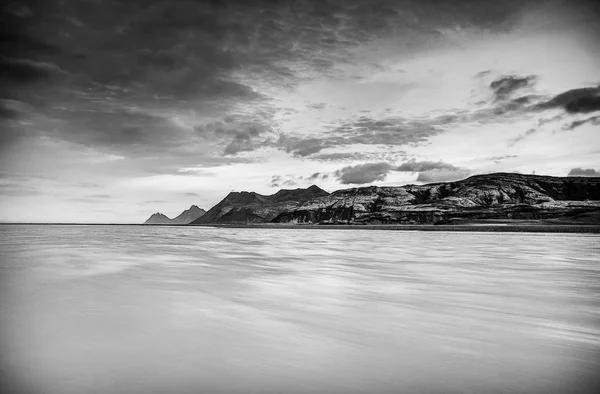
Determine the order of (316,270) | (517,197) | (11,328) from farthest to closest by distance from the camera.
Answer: (517,197), (316,270), (11,328)

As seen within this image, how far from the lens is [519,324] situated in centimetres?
754

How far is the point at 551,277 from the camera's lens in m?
14.5

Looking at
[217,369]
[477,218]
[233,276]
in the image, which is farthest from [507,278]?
[477,218]

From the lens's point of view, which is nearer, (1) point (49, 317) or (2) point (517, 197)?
(1) point (49, 317)

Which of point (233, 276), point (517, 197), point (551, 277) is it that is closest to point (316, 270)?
point (233, 276)

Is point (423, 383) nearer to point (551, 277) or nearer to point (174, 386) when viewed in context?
point (174, 386)

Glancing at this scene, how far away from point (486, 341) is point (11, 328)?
8.77 metres

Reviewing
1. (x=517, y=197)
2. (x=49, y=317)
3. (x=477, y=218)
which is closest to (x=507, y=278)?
(x=49, y=317)

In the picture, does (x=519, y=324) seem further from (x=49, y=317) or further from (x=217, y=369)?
(x=49, y=317)

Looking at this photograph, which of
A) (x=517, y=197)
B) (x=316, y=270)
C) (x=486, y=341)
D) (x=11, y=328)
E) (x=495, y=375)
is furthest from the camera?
(x=517, y=197)

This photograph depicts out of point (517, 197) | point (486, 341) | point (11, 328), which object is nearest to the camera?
point (486, 341)

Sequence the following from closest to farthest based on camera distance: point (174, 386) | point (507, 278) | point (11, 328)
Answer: point (174, 386) < point (11, 328) < point (507, 278)

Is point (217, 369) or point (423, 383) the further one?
point (217, 369)

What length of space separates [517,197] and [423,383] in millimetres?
216111
